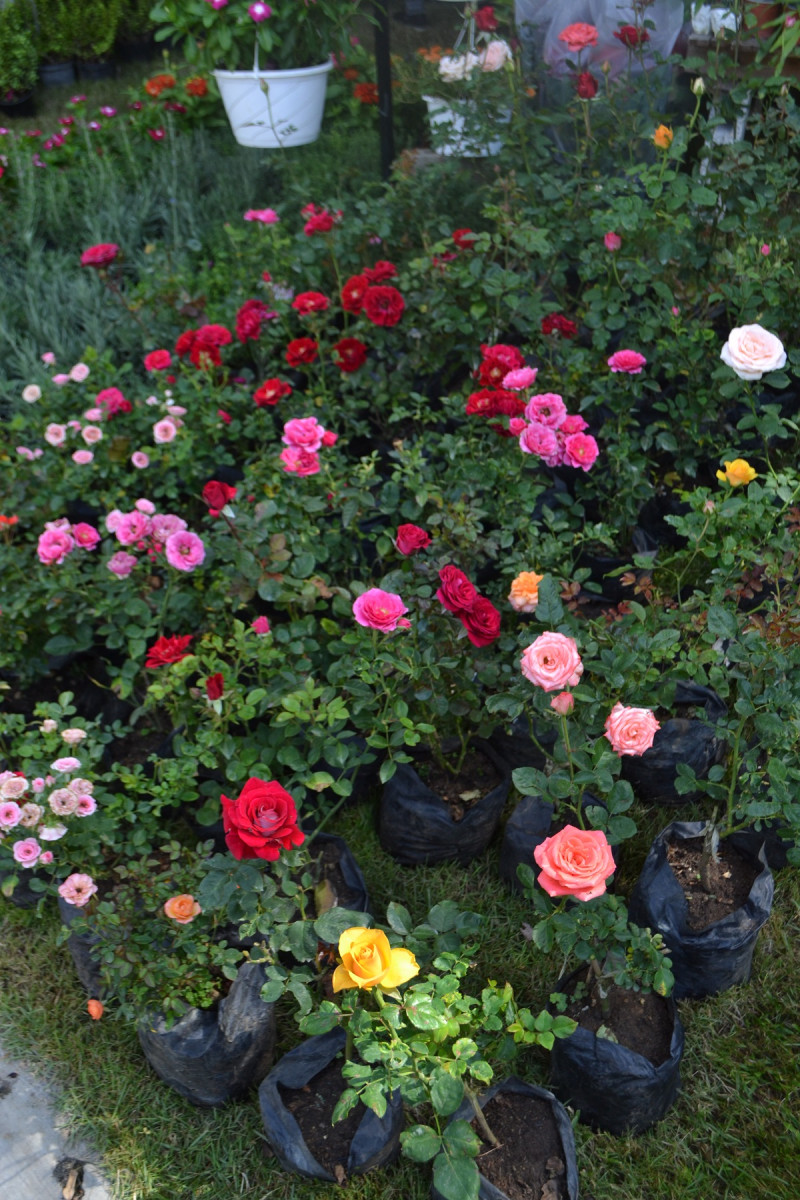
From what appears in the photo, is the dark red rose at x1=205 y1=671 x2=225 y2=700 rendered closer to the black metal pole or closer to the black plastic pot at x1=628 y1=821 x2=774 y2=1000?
the black plastic pot at x1=628 y1=821 x2=774 y2=1000

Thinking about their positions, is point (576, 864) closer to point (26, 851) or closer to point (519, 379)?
point (26, 851)

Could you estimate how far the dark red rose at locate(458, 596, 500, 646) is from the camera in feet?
5.02

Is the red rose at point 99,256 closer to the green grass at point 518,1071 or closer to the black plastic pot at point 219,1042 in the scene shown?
the green grass at point 518,1071

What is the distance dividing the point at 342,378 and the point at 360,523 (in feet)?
1.74

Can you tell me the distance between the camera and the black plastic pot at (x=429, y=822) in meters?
1.92

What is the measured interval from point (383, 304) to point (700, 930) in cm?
155

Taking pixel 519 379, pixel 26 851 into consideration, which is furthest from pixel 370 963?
pixel 519 379

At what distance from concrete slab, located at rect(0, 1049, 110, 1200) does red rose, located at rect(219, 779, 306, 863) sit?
2.36 feet

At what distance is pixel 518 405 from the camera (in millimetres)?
1971

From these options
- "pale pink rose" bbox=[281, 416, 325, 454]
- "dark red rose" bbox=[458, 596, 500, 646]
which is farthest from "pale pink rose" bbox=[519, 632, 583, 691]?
"pale pink rose" bbox=[281, 416, 325, 454]

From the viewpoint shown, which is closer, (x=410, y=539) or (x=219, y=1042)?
(x=219, y=1042)

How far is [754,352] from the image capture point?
192cm

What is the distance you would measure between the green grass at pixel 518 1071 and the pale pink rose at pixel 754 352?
1007mm

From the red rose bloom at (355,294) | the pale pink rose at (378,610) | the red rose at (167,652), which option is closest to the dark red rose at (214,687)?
the red rose at (167,652)
